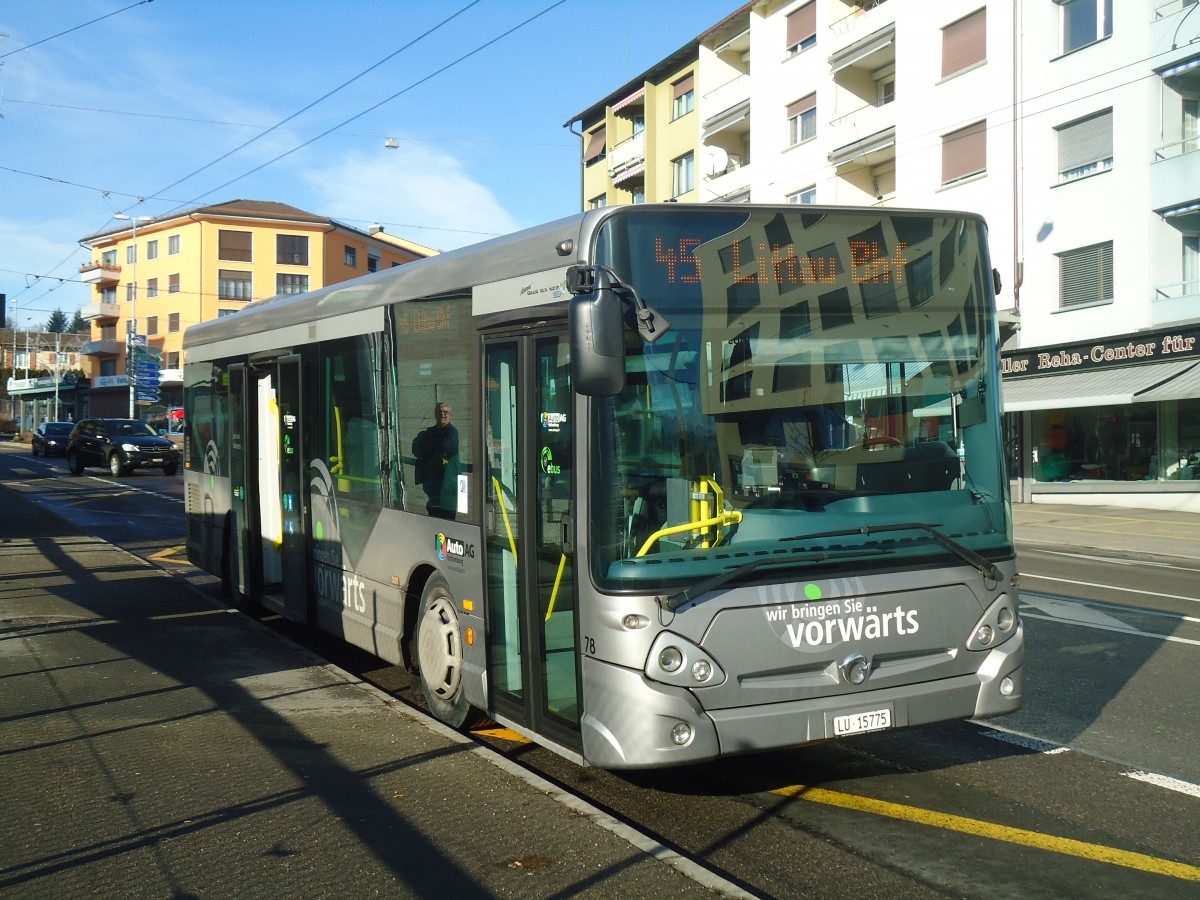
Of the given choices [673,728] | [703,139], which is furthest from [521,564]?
[703,139]

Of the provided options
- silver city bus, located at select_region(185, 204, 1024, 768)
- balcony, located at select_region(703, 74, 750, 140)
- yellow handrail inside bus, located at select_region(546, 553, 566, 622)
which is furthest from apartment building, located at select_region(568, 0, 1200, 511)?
yellow handrail inside bus, located at select_region(546, 553, 566, 622)

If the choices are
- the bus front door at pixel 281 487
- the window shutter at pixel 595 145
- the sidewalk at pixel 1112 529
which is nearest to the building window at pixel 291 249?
the window shutter at pixel 595 145

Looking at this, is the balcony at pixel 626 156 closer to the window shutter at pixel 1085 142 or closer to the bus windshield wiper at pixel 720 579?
the window shutter at pixel 1085 142

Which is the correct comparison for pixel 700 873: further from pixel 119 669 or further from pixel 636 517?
pixel 119 669

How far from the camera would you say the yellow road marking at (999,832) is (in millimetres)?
4516

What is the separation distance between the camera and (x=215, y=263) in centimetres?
7806

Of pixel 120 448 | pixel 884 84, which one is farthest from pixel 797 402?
pixel 120 448

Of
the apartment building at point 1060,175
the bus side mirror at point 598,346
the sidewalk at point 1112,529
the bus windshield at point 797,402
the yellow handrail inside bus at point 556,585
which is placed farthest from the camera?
the apartment building at point 1060,175

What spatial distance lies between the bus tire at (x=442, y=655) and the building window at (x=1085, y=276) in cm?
2358

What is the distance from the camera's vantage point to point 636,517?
4930mm

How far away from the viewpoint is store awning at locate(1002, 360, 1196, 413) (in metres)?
24.3

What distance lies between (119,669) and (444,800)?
4.00m

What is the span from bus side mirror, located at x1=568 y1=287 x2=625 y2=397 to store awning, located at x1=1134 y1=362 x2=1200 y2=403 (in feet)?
71.3

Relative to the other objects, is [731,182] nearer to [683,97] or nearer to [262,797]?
[683,97]
